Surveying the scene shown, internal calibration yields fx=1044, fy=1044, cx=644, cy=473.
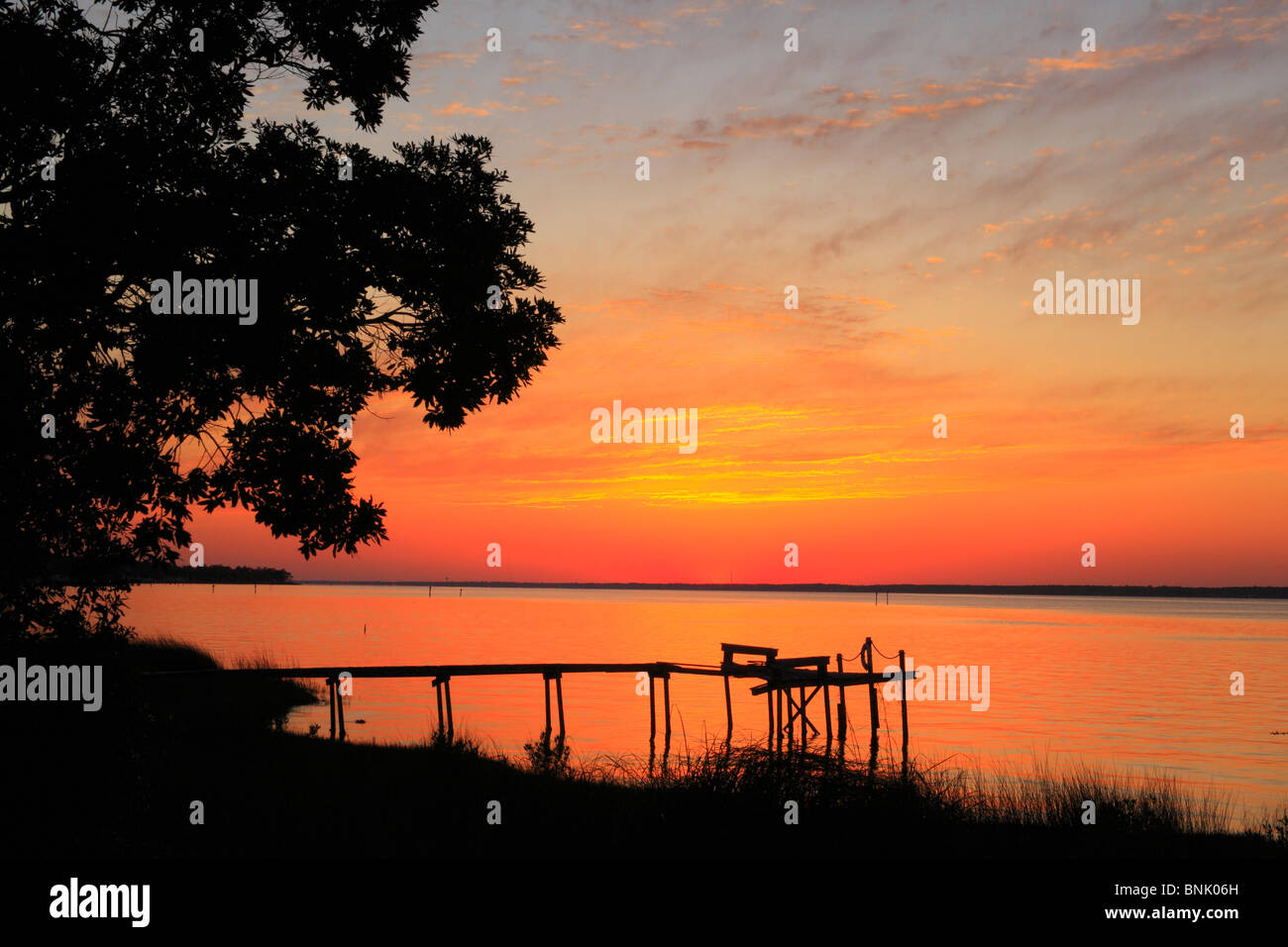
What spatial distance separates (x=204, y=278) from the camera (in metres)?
13.4

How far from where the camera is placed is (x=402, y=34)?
15.1 meters

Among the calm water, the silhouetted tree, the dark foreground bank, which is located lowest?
the calm water

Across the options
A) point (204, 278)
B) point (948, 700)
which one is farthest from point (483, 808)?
point (948, 700)

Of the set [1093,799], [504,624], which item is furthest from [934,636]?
[1093,799]

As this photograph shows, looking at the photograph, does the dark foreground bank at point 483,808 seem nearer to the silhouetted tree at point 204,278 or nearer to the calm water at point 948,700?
the silhouetted tree at point 204,278

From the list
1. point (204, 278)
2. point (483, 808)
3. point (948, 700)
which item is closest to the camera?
point (204, 278)

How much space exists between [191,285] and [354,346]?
2.34m

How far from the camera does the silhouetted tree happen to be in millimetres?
12688

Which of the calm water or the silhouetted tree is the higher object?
the silhouetted tree

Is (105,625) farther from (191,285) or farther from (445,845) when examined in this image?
(445,845)

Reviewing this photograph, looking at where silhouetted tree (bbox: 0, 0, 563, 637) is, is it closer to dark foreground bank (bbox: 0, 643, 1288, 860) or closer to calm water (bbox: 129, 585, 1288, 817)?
dark foreground bank (bbox: 0, 643, 1288, 860)

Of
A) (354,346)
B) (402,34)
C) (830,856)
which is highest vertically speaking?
(402,34)

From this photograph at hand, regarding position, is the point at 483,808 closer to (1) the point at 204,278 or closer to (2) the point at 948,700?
(1) the point at 204,278

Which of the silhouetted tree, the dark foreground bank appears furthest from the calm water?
the silhouetted tree
